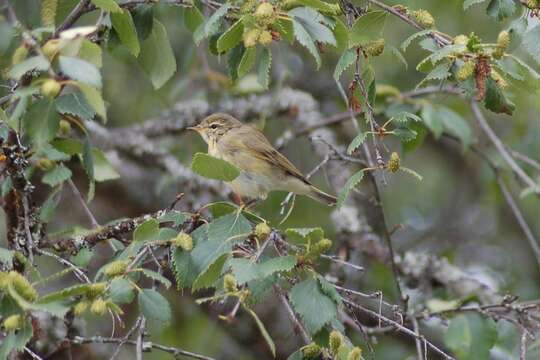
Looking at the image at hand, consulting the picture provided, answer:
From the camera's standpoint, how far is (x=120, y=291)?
2.56m

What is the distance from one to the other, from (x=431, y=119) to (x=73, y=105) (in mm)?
2799

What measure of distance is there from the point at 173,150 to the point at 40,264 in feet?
4.62

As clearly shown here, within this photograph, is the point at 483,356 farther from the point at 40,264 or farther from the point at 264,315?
the point at 40,264

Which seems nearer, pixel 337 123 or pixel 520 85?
pixel 520 85

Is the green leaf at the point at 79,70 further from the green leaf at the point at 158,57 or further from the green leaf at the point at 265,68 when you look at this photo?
the green leaf at the point at 158,57

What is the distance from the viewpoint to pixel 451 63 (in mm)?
2922

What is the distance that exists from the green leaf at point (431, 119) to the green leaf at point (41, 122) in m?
2.87

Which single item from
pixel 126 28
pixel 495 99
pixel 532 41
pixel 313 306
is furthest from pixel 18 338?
pixel 532 41

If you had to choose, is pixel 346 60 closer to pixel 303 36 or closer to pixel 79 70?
pixel 303 36

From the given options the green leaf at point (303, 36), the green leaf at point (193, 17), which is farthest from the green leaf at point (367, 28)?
the green leaf at point (193, 17)

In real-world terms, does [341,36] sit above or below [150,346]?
above

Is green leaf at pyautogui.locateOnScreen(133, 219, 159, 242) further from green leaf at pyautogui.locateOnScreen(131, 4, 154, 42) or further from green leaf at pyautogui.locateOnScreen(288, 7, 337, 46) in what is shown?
green leaf at pyautogui.locateOnScreen(131, 4, 154, 42)

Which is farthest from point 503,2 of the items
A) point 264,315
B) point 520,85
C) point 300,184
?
point 264,315

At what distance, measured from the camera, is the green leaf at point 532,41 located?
299 centimetres
